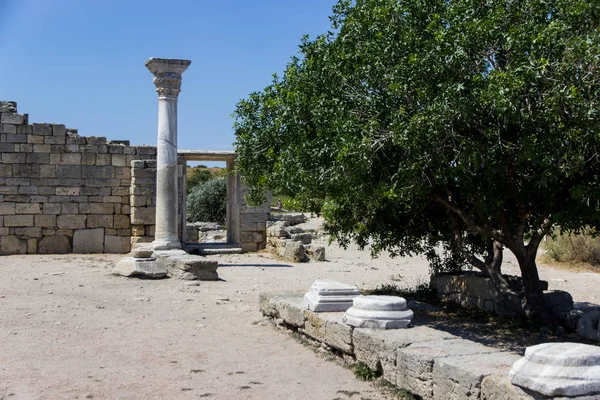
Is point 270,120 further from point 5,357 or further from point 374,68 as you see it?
point 5,357

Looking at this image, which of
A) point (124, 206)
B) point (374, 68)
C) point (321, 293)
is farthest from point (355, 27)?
point (124, 206)

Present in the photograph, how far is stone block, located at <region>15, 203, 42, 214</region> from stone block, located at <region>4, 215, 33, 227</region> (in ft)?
Answer: 0.42

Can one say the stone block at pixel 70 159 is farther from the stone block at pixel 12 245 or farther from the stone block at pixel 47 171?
the stone block at pixel 12 245

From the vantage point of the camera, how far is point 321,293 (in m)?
8.05

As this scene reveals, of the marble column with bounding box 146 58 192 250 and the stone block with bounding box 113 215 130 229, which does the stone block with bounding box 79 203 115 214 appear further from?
the marble column with bounding box 146 58 192 250

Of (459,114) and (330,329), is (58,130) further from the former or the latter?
(459,114)

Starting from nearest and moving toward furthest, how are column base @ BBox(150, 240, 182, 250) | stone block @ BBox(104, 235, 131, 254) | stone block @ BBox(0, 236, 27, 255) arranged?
column base @ BBox(150, 240, 182, 250)
stone block @ BBox(0, 236, 27, 255)
stone block @ BBox(104, 235, 131, 254)

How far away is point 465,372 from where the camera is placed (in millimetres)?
5234

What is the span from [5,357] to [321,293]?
138 inches

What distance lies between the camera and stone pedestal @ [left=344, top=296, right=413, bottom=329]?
6.93m

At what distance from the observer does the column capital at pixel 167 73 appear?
15914mm

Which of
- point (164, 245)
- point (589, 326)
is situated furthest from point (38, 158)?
point (589, 326)

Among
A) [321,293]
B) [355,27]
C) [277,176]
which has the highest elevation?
[355,27]

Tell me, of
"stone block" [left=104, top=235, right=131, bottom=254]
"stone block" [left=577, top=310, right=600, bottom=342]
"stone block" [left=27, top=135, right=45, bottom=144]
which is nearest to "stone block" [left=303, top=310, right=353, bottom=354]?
"stone block" [left=577, top=310, right=600, bottom=342]
